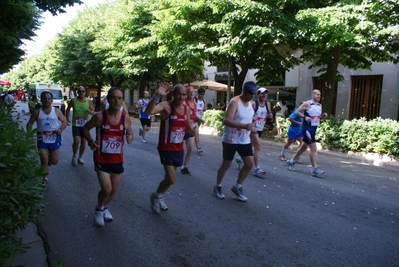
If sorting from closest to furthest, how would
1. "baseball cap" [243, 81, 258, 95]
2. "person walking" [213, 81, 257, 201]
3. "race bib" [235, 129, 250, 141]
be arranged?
"baseball cap" [243, 81, 258, 95] → "person walking" [213, 81, 257, 201] → "race bib" [235, 129, 250, 141]

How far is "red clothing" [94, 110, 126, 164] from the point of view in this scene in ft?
14.1

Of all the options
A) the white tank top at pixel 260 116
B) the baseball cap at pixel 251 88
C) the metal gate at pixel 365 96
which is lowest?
the white tank top at pixel 260 116

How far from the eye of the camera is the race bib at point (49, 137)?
598 cm

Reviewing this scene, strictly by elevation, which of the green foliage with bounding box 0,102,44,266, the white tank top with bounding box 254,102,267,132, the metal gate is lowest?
the green foliage with bounding box 0,102,44,266

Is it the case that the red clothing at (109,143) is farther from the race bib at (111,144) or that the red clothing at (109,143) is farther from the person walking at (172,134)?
the person walking at (172,134)

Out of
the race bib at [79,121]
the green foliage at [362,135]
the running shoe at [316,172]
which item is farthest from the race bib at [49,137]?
the green foliage at [362,135]

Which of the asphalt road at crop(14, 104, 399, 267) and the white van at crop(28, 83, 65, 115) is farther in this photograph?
the white van at crop(28, 83, 65, 115)

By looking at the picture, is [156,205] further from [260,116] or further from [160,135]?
[260,116]

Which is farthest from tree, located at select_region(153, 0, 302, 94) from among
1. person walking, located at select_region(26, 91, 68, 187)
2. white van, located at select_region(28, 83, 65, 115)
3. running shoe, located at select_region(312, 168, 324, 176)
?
white van, located at select_region(28, 83, 65, 115)

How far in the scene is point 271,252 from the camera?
381 cm

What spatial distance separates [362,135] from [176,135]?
8.63 meters

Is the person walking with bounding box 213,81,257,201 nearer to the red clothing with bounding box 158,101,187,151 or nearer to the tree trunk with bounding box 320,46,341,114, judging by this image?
the red clothing with bounding box 158,101,187,151

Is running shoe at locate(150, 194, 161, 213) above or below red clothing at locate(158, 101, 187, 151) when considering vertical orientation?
below

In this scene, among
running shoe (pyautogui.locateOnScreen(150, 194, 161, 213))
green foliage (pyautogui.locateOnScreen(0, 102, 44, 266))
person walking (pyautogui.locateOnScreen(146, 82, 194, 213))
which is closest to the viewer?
green foliage (pyautogui.locateOnScreen(0, 102, 44, 266))
